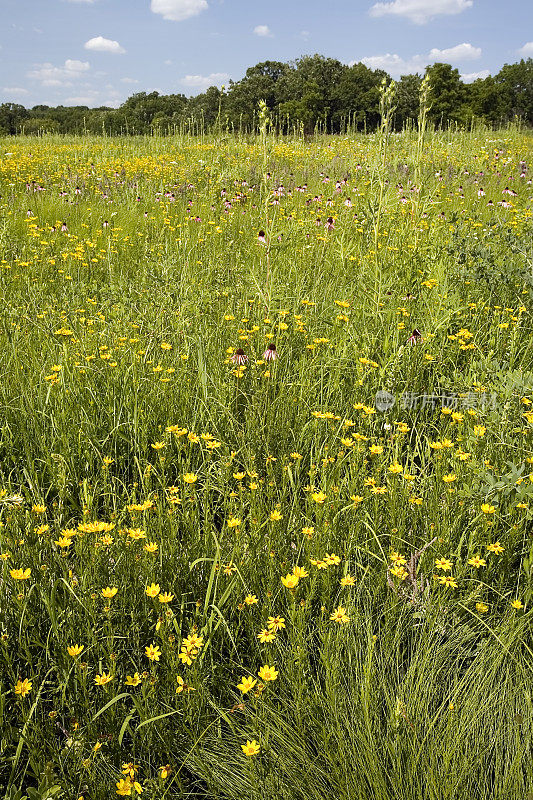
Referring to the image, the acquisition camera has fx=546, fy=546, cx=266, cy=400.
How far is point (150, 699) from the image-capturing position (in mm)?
1172

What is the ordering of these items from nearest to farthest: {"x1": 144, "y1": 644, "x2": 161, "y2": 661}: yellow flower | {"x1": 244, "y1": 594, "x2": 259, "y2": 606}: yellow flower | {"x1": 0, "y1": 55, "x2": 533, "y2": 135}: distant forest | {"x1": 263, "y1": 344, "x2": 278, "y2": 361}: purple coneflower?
1. {"x1": 144, "y1": 644, "x2": 161, "y2": 661}: yellow flower
2. {"x1": 244, "y1": 594, "x2": 259, "y2": 606}: yellow flower
3. {"x1": 263, "y1": 344, "x2": 278, "y2": 361}: purple coneflower
4. {"x1": 0, "y1": 55, "x2": 533, "y2": 135}: distant forest

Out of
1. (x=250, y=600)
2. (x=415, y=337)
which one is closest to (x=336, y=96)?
(x=415, y=337)

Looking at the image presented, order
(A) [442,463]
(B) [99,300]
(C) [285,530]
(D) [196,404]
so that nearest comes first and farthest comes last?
(C) [285,530] → (A) [442,463] → (D) [196,404] → (B) [99,300]

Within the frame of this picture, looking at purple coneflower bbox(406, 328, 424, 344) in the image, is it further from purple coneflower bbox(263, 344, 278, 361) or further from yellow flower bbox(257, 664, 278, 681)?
yellow flower bbox(257, 664, 278, 681)

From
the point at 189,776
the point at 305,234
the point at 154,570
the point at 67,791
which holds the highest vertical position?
the point at 305,234

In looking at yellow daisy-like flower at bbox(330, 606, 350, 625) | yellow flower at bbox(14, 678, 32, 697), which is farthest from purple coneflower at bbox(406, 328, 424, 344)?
yellow flower at bbox(14, 678, 32, 697)

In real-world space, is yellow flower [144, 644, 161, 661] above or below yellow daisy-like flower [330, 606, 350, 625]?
below

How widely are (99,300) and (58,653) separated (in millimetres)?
2753

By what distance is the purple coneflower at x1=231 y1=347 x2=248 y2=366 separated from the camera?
2.45 meters

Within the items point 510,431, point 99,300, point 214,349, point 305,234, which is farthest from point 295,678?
→ point 305,234

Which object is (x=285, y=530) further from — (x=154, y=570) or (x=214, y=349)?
(x=214, y=349)

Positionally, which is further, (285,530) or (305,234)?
(305,234)

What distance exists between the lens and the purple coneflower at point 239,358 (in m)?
2.45

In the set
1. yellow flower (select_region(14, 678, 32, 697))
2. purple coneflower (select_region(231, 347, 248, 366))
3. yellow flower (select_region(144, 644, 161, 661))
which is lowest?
yellow flower (select_region(144, 644, 161, 661))
